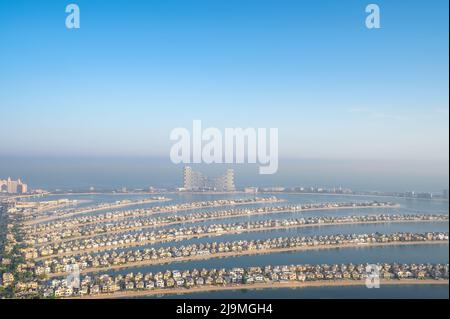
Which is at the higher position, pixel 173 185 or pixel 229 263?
pixel 173 185

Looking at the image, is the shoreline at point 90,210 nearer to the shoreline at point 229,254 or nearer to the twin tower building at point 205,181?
the twin tower building at point 205,181

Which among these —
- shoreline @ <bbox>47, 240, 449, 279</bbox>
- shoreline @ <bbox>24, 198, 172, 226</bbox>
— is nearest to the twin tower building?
shoreline @ <bbox>24, 198, 172, 226</bbox>

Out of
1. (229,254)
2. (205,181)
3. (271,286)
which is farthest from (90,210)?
(271,286)

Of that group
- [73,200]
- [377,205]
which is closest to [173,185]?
[73,200]

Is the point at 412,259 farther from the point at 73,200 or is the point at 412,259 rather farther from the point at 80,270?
the point at 73,200

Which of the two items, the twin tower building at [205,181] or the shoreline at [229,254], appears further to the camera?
the twin tower building at [205,181]

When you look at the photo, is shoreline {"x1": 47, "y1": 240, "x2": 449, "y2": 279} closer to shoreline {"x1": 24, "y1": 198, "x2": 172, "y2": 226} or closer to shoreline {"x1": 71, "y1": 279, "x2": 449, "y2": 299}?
shoreline {"x1": 71, "y1": 279, "x2": 449, "y2": 299}

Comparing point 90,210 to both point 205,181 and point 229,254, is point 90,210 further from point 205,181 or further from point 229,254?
point 229,254

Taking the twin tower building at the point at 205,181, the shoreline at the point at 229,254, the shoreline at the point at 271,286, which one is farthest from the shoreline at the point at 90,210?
the shoreline at the point at 271,286
